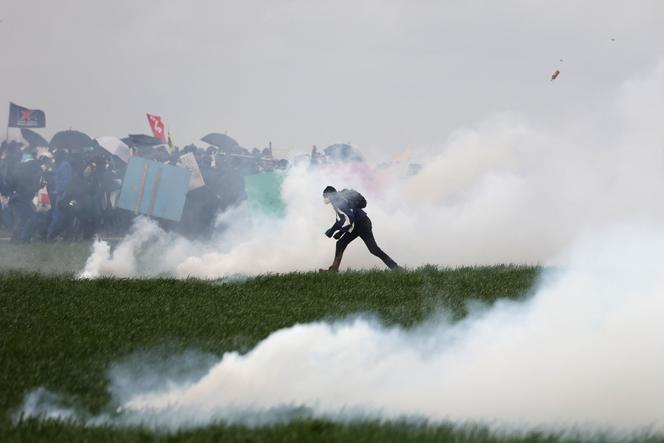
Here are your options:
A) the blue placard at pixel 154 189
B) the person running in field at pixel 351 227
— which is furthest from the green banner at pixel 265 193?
the person running in field at pixel 351 227

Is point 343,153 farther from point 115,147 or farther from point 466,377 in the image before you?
point 466,377

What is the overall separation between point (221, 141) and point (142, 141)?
2191 millimetres

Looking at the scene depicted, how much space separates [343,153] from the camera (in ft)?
89.8

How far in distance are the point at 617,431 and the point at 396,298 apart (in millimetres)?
7240

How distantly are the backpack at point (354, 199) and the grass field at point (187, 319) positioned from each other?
2.76 meters

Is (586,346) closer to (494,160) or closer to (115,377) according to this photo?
(115,377)

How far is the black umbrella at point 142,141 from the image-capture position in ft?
104

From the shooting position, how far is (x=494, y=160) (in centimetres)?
2609

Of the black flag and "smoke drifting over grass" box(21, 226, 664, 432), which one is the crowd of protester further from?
"smoke drifting over grass" box(21, 226, 664, 432)

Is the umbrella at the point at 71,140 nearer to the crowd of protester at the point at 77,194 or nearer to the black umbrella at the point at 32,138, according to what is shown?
the black umbrella at the point at 32,138

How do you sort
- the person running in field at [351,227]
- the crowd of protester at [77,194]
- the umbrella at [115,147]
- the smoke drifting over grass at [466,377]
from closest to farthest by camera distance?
the smoke drifting over grass at [466,377] → the person running in field at [351,227] → the crowd of protester at [77,194] → the umbrella at [115,147]

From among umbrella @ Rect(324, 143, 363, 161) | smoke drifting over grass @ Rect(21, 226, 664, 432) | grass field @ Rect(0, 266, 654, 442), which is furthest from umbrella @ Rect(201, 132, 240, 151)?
smoke drifting over grass @ Rect(21, 226, 664, 432)

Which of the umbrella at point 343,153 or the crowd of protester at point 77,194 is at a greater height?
the umbrella at point 343,153

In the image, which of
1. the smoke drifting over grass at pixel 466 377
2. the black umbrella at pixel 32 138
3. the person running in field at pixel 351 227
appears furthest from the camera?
the black umbrella at pixel 32 138
